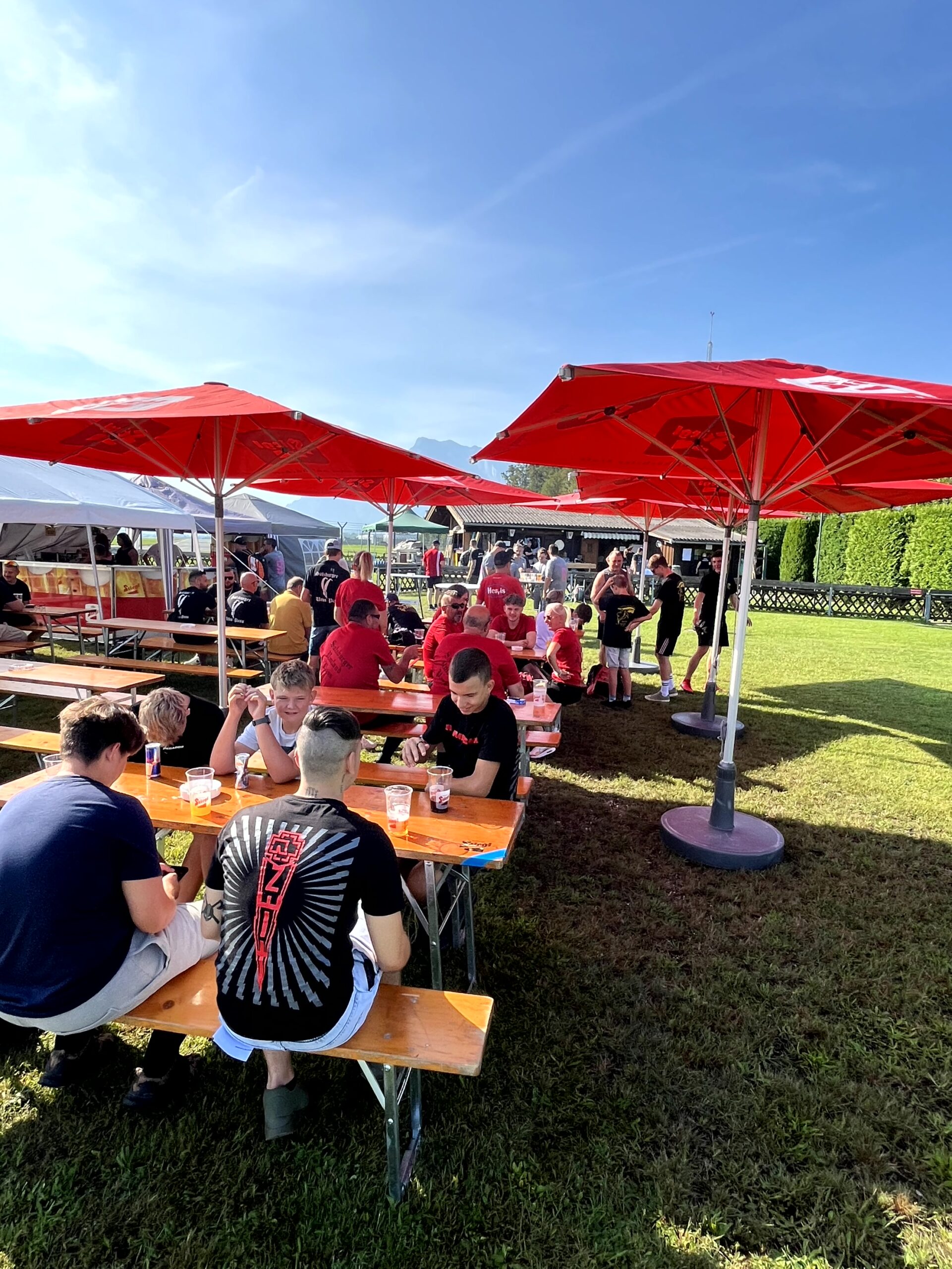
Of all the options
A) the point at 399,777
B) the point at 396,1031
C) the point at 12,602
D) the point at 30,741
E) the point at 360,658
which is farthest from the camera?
the point at 12,602

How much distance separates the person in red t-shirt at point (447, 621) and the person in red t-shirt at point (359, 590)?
0.91 meters

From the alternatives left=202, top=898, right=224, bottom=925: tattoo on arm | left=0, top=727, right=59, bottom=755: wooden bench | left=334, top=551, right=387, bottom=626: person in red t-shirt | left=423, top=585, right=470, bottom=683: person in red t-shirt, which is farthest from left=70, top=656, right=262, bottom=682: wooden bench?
left=202, top=898, right=224, bottom=925: tattoo on arm

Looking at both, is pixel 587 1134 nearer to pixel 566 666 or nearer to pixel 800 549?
pixel 566 666

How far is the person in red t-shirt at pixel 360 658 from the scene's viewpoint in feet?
17.7

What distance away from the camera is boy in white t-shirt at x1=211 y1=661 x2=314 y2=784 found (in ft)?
10.3

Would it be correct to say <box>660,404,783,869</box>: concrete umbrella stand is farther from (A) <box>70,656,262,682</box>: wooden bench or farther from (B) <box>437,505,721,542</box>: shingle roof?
(B) <box>437,505,721,542</box>: shingle roof

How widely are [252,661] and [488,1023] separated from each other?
30.1 feet

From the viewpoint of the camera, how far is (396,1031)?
2049mm

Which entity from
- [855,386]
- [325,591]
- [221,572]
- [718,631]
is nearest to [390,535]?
[325,591]

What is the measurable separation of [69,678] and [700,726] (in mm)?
6347

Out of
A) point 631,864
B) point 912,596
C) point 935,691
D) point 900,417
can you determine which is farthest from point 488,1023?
point 912,596

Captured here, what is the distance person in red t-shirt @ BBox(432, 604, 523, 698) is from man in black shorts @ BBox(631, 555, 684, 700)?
4.35 metres

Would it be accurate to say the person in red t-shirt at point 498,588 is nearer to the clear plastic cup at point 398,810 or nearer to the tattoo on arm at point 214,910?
the clear plastic cup at point 398,810

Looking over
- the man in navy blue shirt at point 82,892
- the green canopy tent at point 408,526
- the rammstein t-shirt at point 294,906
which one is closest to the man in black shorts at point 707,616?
the rammstein t-shirt at point 294,906
